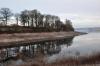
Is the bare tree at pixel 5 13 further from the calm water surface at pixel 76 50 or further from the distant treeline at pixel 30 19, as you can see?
the calm water surface at pixel 76 50

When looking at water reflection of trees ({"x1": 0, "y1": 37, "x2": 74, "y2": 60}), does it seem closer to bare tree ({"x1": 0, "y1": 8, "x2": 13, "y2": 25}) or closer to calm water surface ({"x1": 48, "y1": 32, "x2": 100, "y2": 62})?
calm water surface ({"x1": 48, "y1": 32, "x2": 100, "y2": 62})

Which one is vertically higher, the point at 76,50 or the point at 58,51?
the point at 76,50

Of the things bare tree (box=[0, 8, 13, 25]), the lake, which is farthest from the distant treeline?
the lake

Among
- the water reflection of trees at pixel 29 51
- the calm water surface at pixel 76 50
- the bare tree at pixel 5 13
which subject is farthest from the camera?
the bare tree at pixel 5 13

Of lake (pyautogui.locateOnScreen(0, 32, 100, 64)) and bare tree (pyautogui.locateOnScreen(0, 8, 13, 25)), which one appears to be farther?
bare tree (pyautogui.locateOnScreen(0, 8, 13, 25))

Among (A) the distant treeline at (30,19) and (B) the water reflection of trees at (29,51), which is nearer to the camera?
(B) the water reflection of trees at (29,51)

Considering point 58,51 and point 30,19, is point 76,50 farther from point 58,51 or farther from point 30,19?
point 30,19

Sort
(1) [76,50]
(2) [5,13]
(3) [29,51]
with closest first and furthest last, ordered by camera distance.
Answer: (1) [76,50]
(3) [29,51]
(2) [5,13]

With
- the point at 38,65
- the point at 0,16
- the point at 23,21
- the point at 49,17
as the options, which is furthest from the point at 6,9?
the point at 38,65

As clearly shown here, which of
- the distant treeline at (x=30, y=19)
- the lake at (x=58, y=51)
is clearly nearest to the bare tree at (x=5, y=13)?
the distant treeline at (x=30, y=19)

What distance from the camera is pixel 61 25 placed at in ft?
407

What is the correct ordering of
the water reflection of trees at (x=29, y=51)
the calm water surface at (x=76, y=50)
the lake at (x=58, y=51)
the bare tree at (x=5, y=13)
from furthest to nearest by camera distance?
the bare tree at (x=5, y=13)
the water reflection of trees at (x=29, y=51)
the lake at (x=58, y=51)
the calm water surface at (x=76, y=50)

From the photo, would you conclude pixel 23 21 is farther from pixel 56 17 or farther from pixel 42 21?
pixel 56 17

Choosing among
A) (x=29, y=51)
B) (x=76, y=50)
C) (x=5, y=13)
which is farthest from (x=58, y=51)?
(x=5, y=13)
